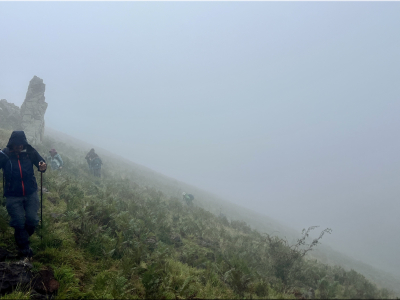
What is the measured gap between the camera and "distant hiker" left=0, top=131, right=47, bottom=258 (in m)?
4.55

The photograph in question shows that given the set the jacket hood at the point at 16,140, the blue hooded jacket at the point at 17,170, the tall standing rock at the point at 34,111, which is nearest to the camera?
the blue hooded jacket at the point at 17,170

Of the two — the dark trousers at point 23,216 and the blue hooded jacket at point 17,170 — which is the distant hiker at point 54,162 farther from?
the dark trousers at point 23,216

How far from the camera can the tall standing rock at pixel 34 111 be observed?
19.0 metres

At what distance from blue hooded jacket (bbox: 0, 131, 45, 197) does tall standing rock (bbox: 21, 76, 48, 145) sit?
54.6 feet

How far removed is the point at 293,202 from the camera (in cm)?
10869

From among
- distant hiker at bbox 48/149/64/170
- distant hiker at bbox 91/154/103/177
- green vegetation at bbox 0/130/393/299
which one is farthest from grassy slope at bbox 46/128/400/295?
distant hiker at bbox 48/149/64/170

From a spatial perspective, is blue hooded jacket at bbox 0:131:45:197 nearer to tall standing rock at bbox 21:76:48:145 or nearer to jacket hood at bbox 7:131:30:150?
jacket hood at bbox 7:131:30:150

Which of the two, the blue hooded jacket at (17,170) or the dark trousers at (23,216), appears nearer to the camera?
the dark trousers at (23,216)

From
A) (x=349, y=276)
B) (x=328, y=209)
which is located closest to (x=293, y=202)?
(x=328, y=209)

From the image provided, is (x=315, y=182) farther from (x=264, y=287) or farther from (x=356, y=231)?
(x=264, y=287)

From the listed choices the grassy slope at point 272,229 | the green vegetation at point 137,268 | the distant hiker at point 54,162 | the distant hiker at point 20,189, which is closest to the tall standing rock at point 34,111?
the distant hiker at point 54,162

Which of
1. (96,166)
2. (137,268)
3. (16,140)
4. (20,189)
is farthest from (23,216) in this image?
(96,166)

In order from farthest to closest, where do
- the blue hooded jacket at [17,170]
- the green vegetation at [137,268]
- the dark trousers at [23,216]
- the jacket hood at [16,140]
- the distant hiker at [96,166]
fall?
the distant hiker at [96,166], the jacket hood at [16,140], the blue hooded jacket at [17,170], the dark trousers at [23,216], the green vegetation at [137,268]

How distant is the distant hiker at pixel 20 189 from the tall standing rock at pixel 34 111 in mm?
16674
